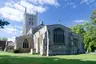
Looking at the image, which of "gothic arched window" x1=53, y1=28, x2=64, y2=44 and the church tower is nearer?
"gothic arched window" x1=53, y1=28, x2=64, y2=44

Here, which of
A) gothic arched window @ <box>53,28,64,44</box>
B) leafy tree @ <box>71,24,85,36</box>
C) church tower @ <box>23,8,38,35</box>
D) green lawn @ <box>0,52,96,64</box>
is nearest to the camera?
green lawn @ <box>0,52,96,64</box>

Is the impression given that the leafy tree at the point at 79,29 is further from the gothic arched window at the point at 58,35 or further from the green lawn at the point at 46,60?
the green lawn at the point at 46,60

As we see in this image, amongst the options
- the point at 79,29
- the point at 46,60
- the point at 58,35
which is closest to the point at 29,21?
the point at 79,29

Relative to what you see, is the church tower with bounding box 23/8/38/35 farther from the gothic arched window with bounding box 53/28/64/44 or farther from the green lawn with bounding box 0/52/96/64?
the green lawn with bounding box 0/52/96/64

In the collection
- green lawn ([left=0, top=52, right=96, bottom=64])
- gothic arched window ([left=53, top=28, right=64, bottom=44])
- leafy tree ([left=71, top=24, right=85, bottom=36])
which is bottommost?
green lawn ([left=0, top=52, right=96, bottom=64])

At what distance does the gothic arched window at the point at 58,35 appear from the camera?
5456 cm

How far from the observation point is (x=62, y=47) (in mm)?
54906

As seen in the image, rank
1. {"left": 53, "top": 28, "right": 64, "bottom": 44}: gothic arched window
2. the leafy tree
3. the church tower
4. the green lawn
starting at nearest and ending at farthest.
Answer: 1. the green lawn
2. {"left": 53, "top": 28, "right": 64, "bottom": 44}: gothic arched window
3. the leafy tree
4. the church tower

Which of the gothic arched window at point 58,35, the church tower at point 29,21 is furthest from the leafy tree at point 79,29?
the gothic arched window at point 58,35

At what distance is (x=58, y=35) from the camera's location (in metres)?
55.0

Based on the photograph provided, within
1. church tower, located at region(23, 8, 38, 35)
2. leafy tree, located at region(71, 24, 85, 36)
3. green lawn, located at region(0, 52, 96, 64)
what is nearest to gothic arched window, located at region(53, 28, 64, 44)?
green lawn, located at region(0, 52, 96, 64)

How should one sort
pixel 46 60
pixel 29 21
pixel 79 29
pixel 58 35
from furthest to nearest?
pixel 29 21, pixel 79 29, pixel 58 35, pixel 46 60

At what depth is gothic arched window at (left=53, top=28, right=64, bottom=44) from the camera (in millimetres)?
54562

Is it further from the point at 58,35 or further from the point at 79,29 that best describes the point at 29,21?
the point at 58,35
